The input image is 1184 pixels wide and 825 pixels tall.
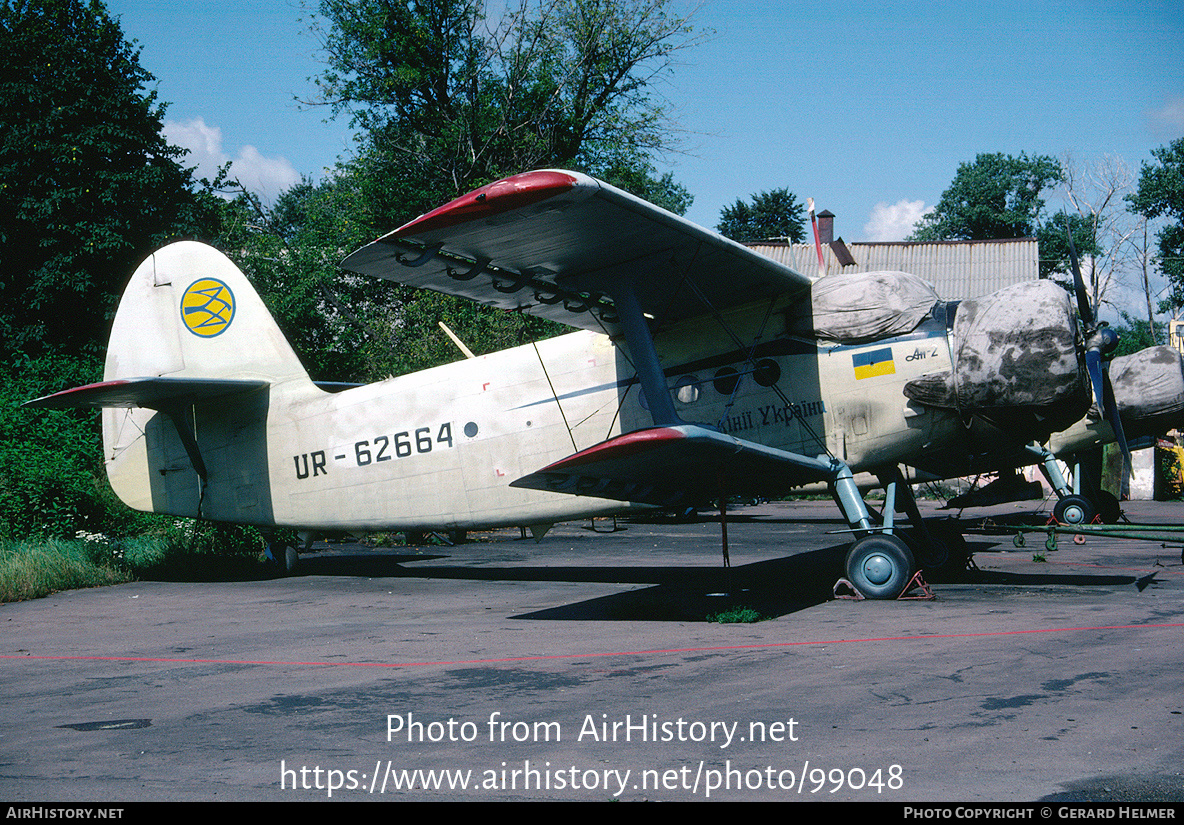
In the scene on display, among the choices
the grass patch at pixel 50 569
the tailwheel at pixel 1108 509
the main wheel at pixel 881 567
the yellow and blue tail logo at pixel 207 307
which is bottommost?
the tailwheel at pixel 1108 509

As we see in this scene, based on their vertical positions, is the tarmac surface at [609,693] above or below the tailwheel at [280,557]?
below

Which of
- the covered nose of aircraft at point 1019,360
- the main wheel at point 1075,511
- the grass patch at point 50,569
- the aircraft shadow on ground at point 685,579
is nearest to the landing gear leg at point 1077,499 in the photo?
the main wheel at point 1075,511

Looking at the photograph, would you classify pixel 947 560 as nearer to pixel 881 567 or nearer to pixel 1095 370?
pixel 881 567

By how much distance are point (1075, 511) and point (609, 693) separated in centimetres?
1268

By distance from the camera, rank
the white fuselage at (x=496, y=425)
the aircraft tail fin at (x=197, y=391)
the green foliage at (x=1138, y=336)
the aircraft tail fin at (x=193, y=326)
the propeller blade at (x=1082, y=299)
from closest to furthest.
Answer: the propeller blade at (x=1082, y=299) → the white fuselage at (x=496, y=425) → the aircraft tail fin at (x=197, y=391) → the aircraft tail fin at (x=193, y=326) → the green foliage at (x=1138, y=336)

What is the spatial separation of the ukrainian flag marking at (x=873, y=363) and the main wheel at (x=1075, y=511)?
8211 mm

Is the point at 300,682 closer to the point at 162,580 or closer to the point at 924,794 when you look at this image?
the point at 924,794

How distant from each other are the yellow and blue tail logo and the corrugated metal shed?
2416cm

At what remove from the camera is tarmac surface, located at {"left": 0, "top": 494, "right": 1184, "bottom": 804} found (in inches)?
149

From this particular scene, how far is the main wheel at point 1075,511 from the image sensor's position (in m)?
15.0

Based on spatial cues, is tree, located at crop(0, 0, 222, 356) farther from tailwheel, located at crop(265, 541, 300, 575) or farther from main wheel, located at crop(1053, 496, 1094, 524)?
main wheel, located at crop(1053, 496, 1094, 524)

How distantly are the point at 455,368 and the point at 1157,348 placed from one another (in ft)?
33.3

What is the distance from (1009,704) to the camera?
15.5 feet

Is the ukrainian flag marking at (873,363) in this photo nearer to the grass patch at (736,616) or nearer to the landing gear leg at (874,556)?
the landing gear leg at (874,556)
